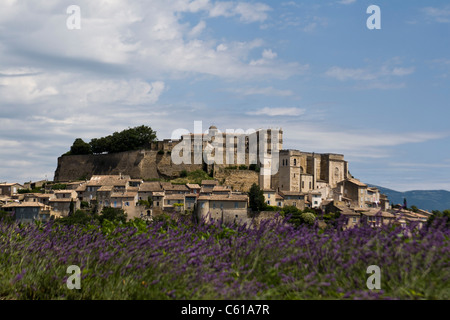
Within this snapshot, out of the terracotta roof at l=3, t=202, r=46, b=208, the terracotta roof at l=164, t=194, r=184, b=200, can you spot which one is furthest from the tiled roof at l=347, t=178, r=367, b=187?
the terracotta roof at l=3, t=202, r=46, b=208

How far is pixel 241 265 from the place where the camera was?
25.0 ft

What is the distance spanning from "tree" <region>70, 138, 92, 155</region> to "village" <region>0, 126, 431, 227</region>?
26.0 feet

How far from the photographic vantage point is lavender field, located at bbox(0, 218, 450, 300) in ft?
20.8

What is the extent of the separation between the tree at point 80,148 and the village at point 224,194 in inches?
312

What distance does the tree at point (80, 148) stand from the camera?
6969cm

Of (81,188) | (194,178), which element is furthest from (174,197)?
(81,188)

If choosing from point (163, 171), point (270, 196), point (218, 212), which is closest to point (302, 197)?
point (270, 196)

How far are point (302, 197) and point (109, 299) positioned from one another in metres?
45.2

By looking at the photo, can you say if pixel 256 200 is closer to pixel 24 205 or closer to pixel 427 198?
pixel 24 205

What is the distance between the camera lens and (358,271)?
673 centimetres

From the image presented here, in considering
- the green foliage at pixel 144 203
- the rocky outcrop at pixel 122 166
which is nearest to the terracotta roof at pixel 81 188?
the green foliage at pixel 144 203

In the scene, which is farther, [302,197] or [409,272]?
[302,197]

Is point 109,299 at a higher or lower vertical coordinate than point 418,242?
lower
